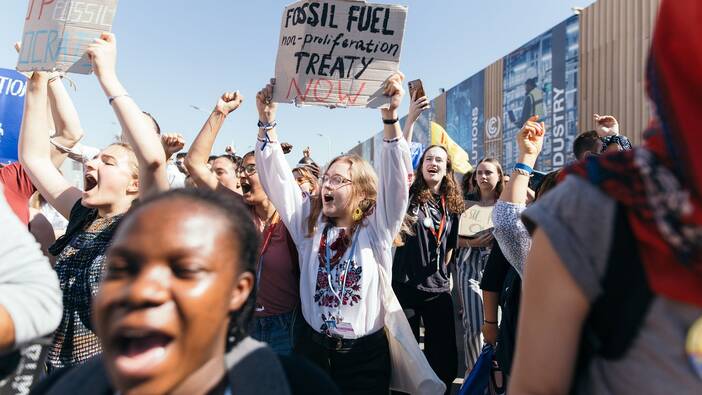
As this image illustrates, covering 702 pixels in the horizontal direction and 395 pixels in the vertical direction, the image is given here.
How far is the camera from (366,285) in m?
2.60

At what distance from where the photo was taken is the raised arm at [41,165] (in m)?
2.45

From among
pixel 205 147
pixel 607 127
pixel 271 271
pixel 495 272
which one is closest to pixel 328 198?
pixel 271 271

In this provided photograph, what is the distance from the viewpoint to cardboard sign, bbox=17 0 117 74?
2664 millimetres

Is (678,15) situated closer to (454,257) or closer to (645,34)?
(454,257)

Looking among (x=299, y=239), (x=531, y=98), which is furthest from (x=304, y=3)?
(x=531, y=98)

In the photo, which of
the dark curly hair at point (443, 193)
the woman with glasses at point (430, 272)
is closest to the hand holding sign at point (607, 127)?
the dark curly hair at point (443, 193)

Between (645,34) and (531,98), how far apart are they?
498cm

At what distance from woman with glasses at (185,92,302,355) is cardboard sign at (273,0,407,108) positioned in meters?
0.57

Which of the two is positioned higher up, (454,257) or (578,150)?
(578,150)

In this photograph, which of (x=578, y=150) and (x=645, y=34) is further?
(x=645, y=34)

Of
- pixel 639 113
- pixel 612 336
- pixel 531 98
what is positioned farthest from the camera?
pixel 531 98

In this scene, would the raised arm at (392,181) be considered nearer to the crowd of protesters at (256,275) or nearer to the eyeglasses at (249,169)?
the crowd of protesters at (256,275)

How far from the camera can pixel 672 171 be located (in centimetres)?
81

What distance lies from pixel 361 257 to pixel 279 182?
64cm
